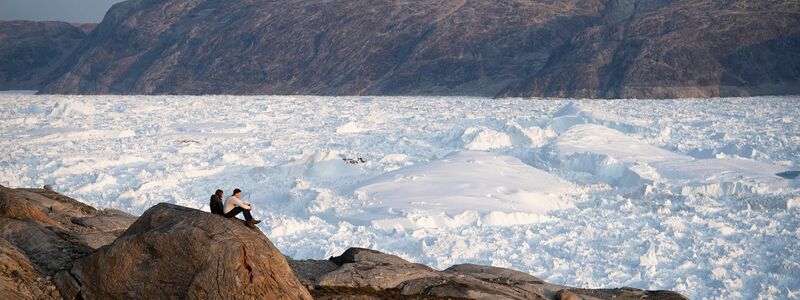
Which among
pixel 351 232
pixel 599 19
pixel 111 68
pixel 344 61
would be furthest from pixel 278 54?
pixel 351 232

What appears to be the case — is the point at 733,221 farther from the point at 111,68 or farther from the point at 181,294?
the point at 111,68

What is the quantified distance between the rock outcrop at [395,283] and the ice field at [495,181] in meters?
3.47

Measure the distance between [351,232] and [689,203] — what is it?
614 centimetres

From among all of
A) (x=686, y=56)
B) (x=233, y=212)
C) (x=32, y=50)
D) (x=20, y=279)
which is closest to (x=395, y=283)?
(x=233, y=212)

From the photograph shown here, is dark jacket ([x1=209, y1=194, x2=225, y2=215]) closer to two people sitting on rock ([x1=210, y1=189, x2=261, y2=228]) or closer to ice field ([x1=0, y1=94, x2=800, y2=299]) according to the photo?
two people sitting on rock ([x1=210, y1=189, x2=261, y2=228])

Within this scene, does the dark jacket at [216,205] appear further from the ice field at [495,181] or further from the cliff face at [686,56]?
the cliff face at [686,56]

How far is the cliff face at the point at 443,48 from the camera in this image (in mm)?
45562

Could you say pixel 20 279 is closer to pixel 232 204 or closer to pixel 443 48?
pixel 232 204

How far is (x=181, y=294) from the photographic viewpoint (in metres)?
6.10

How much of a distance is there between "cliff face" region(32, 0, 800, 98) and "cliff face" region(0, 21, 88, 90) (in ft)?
11.8

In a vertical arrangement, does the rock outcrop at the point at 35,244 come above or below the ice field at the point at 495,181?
above

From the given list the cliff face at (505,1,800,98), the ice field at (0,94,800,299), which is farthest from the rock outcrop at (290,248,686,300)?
the cliff face at (505,1,800,98)

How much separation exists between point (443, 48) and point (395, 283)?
171 feet

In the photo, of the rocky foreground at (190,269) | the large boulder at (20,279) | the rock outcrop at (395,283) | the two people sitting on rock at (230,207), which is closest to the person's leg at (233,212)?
the two people sitting on rock at (230,207)
